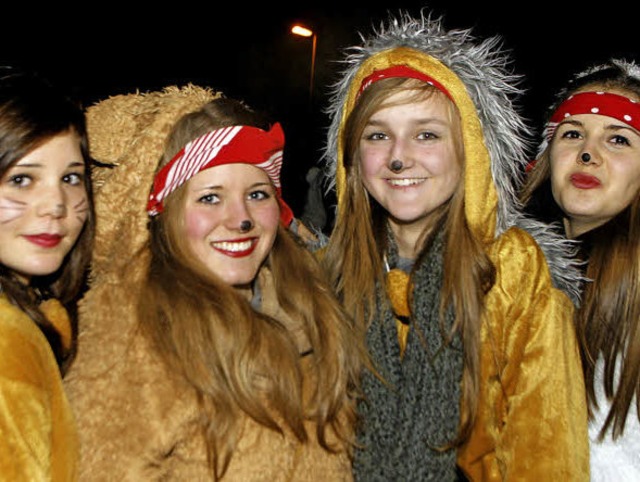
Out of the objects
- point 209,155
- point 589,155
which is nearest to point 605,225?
point 589,155

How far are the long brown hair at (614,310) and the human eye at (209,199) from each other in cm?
160

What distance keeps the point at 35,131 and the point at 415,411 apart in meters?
1.70

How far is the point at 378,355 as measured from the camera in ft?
7.75

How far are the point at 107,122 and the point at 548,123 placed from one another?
209 centimetres

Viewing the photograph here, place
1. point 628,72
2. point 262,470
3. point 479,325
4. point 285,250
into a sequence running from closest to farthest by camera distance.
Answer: point 262,470 → point 479,325 → point 285,250 → point 628,72

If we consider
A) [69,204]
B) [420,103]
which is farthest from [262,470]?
[420,103]

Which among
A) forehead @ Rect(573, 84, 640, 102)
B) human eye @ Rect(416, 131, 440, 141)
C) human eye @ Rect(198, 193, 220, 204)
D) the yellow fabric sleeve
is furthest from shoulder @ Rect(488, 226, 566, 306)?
human eye @ Rect(198, 193, 220, 204)

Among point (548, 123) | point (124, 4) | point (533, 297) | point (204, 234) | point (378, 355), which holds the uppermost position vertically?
point (124, 4)

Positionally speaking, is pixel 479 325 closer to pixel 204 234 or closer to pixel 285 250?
pixel 285 250

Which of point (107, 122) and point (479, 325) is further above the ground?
point (107, 122)

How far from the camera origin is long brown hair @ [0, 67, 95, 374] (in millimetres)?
1807

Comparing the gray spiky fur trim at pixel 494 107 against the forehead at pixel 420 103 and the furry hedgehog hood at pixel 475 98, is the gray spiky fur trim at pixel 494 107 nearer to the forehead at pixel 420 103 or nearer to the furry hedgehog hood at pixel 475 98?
the furry hedgehog hood at pixel 475 98

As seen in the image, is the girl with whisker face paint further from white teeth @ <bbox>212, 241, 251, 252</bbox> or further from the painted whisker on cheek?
white teeth @ <bbox>212, 241, 251, 252</bbox>

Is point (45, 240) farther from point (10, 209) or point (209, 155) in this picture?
point (209, 155)
